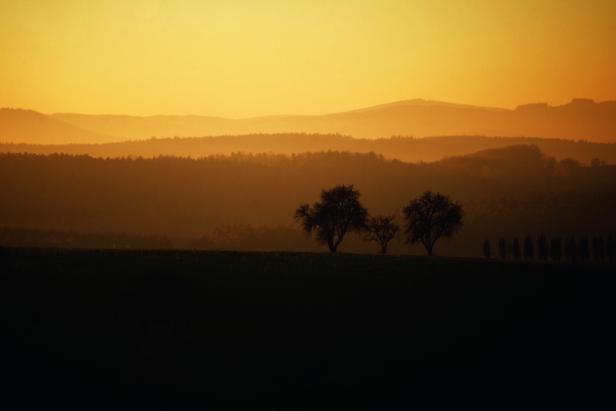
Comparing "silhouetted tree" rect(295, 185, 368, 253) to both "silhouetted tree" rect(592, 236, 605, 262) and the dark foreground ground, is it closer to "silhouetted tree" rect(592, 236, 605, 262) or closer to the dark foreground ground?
the dark foreground ground

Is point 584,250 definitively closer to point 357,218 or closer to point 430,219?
point 430,219

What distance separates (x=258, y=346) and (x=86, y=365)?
12.7 meters

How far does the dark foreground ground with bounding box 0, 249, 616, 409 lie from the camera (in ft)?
165

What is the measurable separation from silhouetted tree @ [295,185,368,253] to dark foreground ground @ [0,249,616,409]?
30377 millimetres

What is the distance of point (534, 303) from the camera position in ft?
234

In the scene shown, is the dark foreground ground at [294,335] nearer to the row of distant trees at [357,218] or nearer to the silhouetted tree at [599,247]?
the row of distant trees at [357,218]

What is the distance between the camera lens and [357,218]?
373ft

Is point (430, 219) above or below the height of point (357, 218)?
above

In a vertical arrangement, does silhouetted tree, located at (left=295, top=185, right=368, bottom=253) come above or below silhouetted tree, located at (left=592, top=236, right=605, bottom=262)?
above

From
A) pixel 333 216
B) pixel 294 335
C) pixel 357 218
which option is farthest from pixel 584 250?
pixel 294 335

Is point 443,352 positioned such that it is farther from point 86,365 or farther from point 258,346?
point 86,365

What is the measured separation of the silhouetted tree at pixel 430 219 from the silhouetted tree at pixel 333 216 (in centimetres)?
895

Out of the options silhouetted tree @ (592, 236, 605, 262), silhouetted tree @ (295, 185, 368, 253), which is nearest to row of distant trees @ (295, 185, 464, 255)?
silhouetted tree @ (295, 185, 368, 253)

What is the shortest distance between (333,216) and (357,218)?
3.60m
